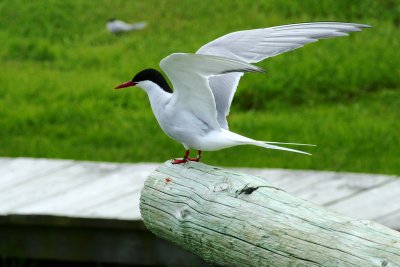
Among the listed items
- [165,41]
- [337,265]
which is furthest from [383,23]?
[337,265]

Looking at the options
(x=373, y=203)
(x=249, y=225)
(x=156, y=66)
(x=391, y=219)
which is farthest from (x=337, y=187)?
(x=156, y=66)

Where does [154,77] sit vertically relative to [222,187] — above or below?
above

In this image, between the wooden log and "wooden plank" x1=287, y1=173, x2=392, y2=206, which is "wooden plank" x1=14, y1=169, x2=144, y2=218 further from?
the wooden log

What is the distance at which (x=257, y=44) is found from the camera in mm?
4852

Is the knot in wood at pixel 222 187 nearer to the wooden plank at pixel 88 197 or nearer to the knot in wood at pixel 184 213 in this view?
the knot in wood at pixel 184 213

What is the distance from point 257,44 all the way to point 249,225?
1.17 m

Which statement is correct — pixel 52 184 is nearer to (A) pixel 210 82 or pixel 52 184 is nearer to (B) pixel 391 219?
(A) pixel 210 82

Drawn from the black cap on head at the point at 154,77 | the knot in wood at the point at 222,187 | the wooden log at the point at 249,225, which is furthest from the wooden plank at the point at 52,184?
the knot in wood at the point at 222,187

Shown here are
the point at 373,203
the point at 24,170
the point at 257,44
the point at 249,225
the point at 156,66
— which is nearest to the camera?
the point at 249,225

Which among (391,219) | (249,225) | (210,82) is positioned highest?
(210,82)

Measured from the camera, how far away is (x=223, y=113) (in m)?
4.79

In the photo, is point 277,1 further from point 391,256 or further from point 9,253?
point 391,256

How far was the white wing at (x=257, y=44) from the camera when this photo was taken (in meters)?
4.70

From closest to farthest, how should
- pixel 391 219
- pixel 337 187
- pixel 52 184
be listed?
pixel 391 219, pixel 337 187, pixel 52 184
